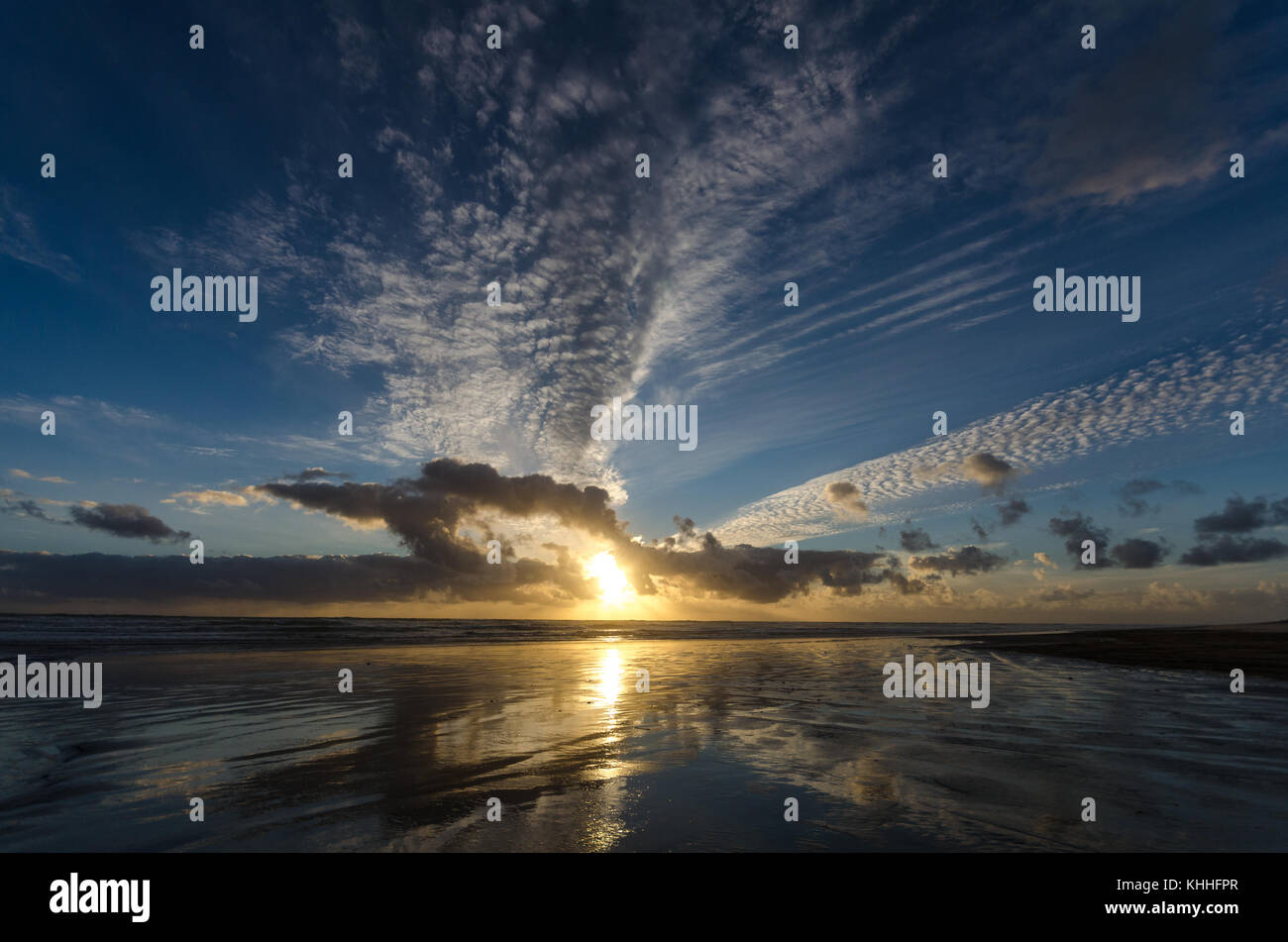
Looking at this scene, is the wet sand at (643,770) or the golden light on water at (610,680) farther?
the golden light on water at (610,680)

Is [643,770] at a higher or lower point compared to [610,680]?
higher

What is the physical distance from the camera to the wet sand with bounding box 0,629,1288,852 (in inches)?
249

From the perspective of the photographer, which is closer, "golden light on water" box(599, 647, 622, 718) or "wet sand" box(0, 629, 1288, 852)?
"wet sand" box(0, 629, 1288, 852)

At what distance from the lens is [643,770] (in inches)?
356

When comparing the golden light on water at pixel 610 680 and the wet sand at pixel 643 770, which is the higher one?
the wet sand at pixel 643 770

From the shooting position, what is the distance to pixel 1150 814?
6.87 m

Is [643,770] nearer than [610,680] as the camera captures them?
Yes

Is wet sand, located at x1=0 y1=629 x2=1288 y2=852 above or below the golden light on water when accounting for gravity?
above

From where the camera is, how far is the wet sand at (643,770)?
20.7 feet
